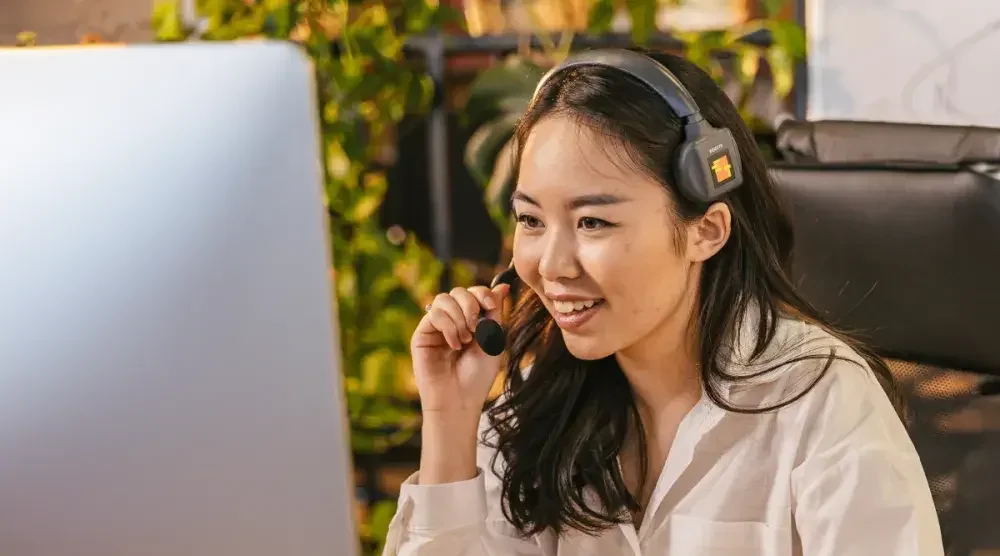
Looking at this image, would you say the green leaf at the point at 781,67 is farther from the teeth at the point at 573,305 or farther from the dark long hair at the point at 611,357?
the teeth at the point at 573,305

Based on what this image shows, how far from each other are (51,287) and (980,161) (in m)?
1.08

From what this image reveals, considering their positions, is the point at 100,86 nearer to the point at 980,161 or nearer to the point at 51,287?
the point at 51,287

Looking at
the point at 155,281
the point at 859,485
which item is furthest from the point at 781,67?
the point at 155,281

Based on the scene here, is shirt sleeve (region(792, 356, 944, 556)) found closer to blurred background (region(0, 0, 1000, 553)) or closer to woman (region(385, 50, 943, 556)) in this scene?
woman (region(385, 50, 943, 556))

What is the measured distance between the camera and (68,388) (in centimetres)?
37

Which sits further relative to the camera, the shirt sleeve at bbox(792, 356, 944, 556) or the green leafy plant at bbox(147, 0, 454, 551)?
the green leafy plant at bbox(147, 0, 454, 551)

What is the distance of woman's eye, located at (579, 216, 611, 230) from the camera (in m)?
0.98

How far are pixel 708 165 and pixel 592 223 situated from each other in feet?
0.42

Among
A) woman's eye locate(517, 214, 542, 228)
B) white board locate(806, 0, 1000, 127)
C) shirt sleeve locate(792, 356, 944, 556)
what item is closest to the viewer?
shirt sleeve locate(792, 356, 944, 556)

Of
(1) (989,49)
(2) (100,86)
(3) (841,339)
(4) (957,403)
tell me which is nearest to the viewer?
(2) (100,86)

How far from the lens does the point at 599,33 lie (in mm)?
2172

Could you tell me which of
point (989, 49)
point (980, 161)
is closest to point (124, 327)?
point (980, 161)

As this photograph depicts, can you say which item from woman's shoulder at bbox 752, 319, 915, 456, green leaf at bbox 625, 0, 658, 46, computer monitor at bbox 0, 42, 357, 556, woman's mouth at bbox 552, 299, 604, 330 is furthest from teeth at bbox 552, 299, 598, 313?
green leaf at bbox 625, 0, 658, 46

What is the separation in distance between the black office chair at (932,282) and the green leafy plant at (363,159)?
1118 mm
